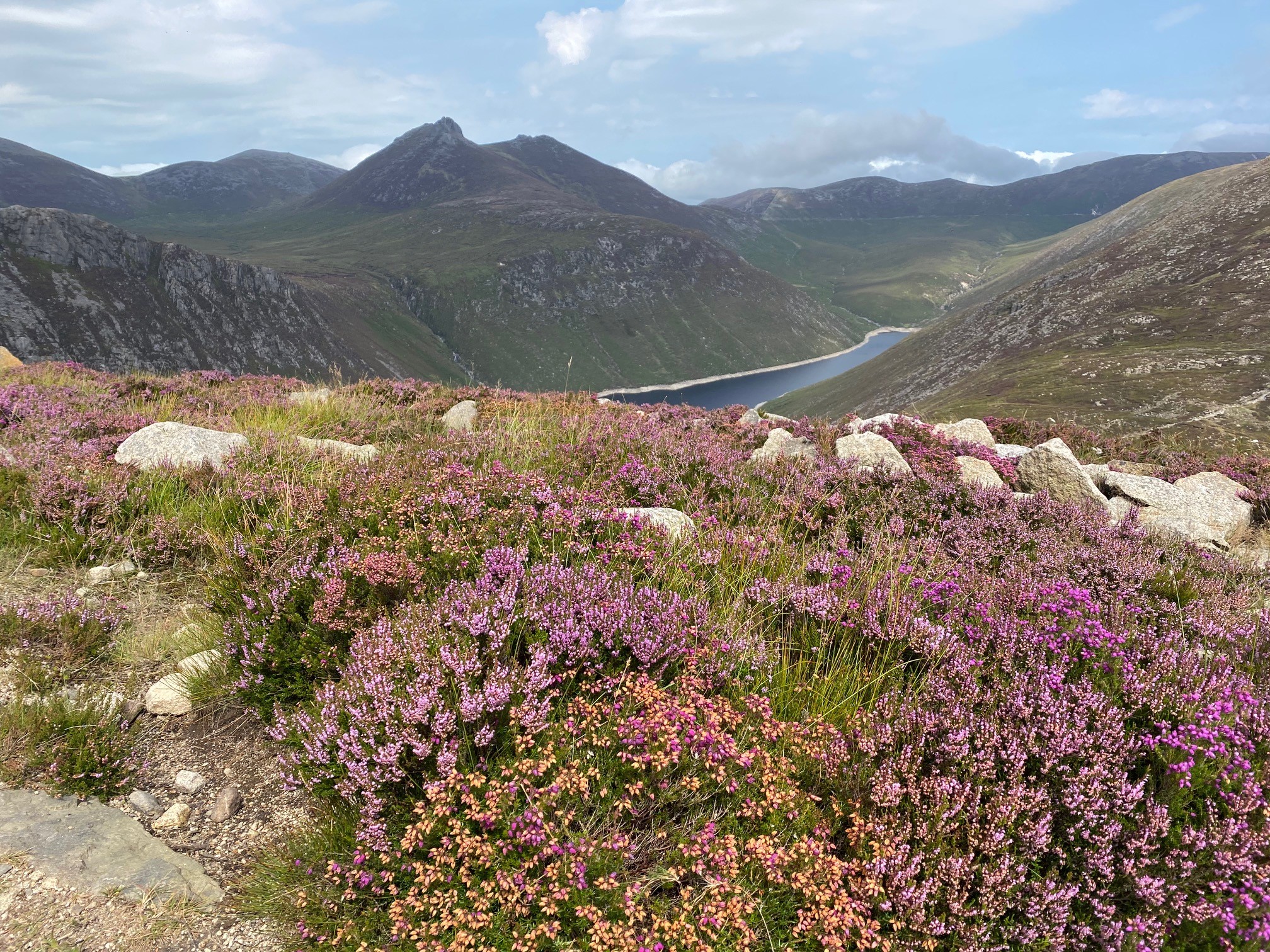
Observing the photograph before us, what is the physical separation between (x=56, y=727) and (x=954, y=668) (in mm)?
A: 5599

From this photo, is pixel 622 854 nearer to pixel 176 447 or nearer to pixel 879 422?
pixel 176 447

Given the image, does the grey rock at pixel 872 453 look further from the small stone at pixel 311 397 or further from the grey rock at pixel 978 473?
the small stone at pixel 311 397

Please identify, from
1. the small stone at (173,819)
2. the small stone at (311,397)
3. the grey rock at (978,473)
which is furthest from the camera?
the small stone at (311,397)

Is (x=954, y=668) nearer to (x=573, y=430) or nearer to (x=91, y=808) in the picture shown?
(x=91, y=808)

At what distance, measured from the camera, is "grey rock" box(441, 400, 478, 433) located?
11682 millimetres

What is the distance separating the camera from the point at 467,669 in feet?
11.5

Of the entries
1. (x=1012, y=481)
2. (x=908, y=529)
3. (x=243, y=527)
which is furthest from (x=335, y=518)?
(x=1012, y=481)

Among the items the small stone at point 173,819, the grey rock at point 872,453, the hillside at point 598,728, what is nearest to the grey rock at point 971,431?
the grey rock at point 872,453

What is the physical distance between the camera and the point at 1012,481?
971cm

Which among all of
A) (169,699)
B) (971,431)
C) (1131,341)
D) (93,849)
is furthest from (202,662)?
(1131,341)

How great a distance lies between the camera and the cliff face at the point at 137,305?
14000cm

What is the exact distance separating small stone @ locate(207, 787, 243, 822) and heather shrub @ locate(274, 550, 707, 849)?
0.39 m

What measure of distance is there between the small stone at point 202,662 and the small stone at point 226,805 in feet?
3.59

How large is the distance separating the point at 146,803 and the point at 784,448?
9.17 meters
